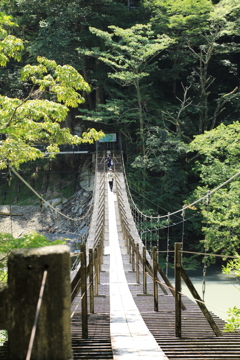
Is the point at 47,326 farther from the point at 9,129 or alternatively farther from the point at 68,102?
the point at 68,102

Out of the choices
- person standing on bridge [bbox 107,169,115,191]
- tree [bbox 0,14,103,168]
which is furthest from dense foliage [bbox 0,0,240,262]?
tree [bbox 0,14,103,168]

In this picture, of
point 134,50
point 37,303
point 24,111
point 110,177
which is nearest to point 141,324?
point 37,303

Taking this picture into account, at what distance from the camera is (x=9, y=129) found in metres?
5.28

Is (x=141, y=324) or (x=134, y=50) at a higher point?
(x=134, y=50)

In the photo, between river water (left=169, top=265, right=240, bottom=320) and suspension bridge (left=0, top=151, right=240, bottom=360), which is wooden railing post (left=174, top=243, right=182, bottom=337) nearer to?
suspension bridge (left=0, top=151, right=240, bottom=360)

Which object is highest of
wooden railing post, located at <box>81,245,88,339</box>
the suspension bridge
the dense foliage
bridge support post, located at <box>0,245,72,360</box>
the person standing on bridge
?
the dense foliage

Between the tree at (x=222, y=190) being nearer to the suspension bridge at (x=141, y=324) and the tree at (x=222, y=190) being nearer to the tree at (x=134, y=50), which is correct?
the tree at (x=134, y=50)

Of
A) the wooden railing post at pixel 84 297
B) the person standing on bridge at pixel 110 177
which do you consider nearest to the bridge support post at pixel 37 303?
the wooden railing post at pixel 84 297

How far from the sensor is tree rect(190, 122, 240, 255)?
Answer: 40.6 feet

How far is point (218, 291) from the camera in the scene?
41.5 ft

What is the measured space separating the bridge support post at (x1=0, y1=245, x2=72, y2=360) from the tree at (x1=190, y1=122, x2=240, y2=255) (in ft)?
34.0

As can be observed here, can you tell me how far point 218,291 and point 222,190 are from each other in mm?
2861

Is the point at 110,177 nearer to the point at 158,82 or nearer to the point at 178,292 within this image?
the point at 158,82

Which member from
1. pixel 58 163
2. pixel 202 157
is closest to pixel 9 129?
pixel 202 157
